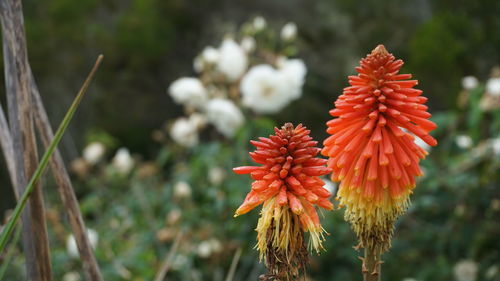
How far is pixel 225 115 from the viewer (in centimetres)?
399

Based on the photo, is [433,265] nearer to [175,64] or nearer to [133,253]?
[133,253]

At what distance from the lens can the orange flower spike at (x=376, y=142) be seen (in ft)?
4.30

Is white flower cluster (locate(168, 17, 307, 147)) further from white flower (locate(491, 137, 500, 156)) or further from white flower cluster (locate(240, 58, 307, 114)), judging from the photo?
white flower (locate(491, 137, 500, 156))

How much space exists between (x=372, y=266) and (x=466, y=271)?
284cm

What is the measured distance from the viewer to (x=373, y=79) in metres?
1.34

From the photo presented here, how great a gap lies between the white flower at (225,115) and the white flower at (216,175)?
10.4 inches

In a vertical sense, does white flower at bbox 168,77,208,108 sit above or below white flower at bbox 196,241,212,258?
above

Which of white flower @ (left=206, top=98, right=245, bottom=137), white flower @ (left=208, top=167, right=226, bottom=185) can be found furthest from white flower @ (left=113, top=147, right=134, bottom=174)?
white flower @ (left=206, top=98, right=245, bottom=137)

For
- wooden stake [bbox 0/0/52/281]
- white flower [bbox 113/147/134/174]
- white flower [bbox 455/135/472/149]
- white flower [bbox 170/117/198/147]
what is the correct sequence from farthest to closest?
white flower [bbox 113/147/134/174] → white flower [bbox 170/117/198/147] → white flower [bbox 455/135/472/149] → wooden stake [bbox 0/0/52/281]

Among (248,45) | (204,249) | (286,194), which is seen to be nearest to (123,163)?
(204,249)

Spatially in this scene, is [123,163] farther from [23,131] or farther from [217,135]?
[23,131]

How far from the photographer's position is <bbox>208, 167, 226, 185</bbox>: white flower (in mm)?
4203

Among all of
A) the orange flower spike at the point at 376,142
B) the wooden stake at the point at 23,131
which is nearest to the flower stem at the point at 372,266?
the orange flower spike at the point at 376,142

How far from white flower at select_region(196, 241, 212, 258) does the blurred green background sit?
25 millimetres
